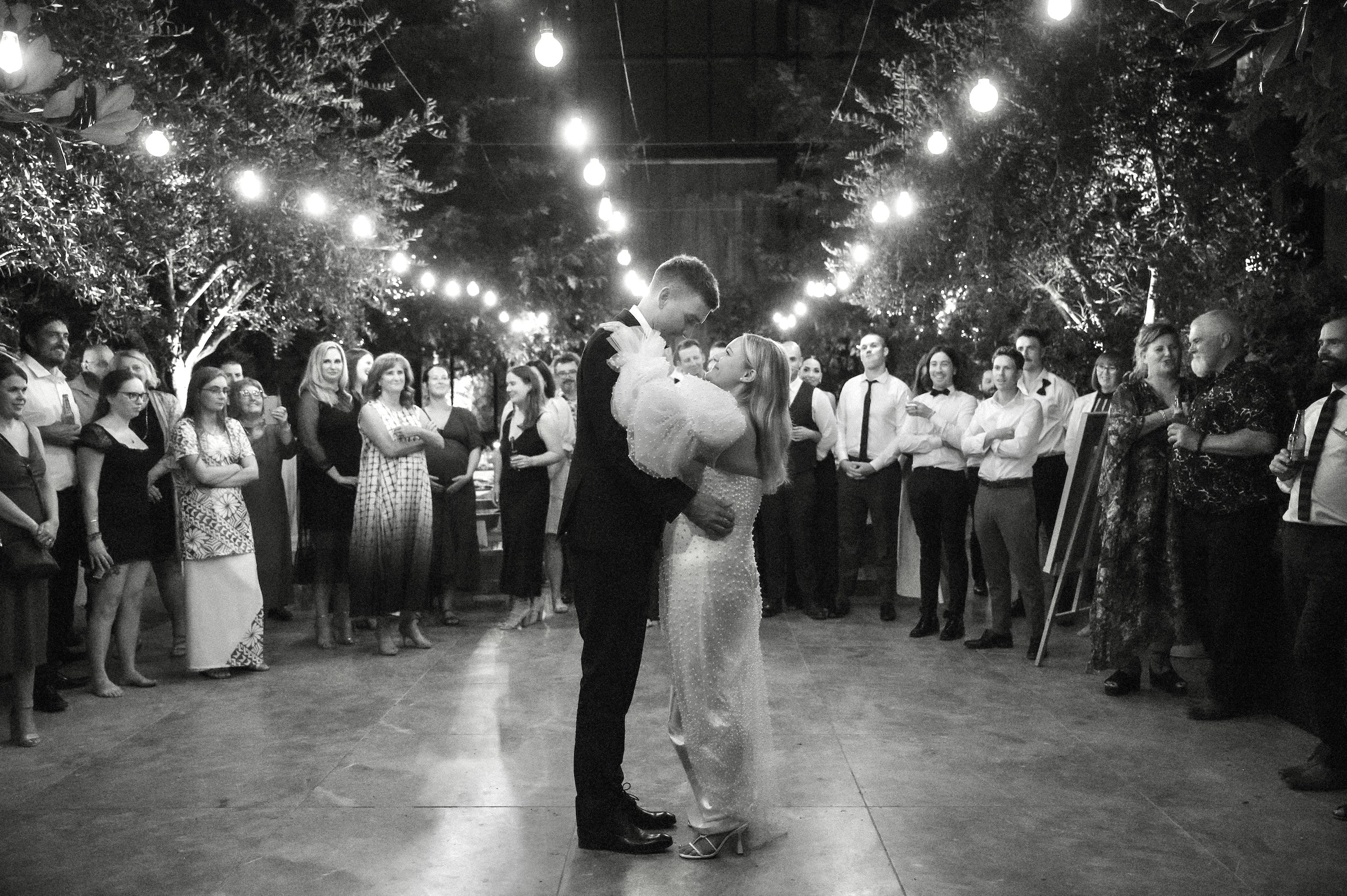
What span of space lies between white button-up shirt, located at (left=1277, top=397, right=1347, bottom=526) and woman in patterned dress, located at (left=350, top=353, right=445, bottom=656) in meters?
4.77

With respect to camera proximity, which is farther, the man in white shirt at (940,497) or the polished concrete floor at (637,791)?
the man in white shirt at (940,497)

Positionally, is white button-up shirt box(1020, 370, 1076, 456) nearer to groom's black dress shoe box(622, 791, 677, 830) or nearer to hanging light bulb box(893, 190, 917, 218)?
hanging light bulb box(893, 190, 917, 218)

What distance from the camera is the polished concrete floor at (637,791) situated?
366cm

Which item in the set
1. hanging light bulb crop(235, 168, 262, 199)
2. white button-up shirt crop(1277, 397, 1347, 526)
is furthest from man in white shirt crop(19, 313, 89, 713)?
white button-up shirt crop(1277, 397, 1347, 526)

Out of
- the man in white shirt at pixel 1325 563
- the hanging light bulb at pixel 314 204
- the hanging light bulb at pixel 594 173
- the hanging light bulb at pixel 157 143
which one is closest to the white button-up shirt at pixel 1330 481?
the man in white shirt at pixel 1325 563

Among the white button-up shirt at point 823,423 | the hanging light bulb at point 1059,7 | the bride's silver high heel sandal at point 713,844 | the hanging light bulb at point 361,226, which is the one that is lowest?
the bride's silver high heel sandal at point 713,844

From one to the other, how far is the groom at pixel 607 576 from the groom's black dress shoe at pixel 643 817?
48 mm

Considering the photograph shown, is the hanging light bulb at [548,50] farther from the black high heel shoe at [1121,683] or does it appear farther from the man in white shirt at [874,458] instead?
the black high heel shoe at [1121,683]

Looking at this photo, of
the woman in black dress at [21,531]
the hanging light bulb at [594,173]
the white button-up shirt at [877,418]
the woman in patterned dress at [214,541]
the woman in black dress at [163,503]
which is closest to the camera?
the woman in black dress at [21,531]

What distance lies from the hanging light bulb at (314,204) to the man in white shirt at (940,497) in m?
5.45

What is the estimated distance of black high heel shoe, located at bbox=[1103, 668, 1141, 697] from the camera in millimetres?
6047

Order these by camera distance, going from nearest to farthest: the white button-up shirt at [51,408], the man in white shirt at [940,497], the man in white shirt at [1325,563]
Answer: the man in white shirt at [1325,563], the white button-up shirt at [51,408], the man in white shirt at [940,497]

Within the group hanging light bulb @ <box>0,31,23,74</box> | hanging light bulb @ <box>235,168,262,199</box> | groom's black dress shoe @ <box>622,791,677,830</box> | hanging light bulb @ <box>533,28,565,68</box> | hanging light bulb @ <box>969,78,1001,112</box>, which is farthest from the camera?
hanging light bulb @ <box>235,168,262,199</box>

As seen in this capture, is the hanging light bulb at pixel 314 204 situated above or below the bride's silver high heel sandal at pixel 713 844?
above
